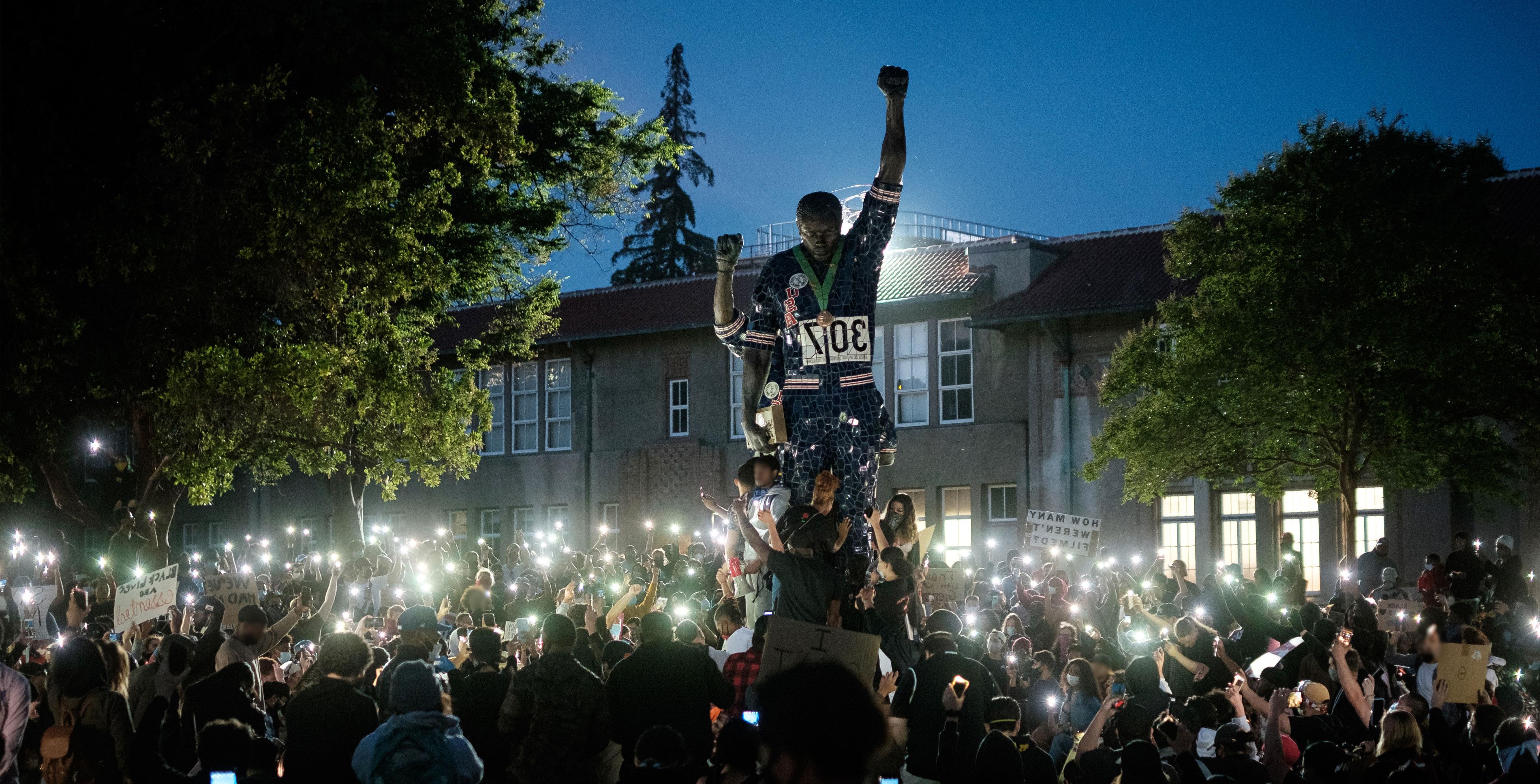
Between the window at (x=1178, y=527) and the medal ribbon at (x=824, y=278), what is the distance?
2647 centimetres

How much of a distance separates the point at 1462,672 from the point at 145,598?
9.88 metres

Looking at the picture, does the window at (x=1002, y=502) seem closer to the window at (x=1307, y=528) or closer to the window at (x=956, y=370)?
the window at (x=956, y=370)

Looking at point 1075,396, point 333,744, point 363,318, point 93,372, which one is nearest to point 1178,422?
point 1075,396

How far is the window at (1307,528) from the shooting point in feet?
109

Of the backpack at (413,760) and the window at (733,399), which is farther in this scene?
the window at (733,399)

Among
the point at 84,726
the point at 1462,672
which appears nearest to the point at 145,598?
the point at 84,726

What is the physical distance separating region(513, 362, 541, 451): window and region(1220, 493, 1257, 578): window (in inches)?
779

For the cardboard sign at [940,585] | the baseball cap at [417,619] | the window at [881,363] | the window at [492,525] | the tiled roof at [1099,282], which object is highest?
the tiled roof at [1099,282]

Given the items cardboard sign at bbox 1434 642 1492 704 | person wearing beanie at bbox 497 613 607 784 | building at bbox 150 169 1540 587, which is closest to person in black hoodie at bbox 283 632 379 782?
person wearing beanie at bbox 497 613 607 784

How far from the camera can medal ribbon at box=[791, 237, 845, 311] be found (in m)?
10.2

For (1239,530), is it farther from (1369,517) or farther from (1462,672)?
(1462,672)

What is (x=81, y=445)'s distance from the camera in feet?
99.5

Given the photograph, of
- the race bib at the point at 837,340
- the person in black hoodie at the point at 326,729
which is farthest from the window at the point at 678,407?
the person in black hoodie at the point at 326,729

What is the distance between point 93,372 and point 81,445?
11.4 m
